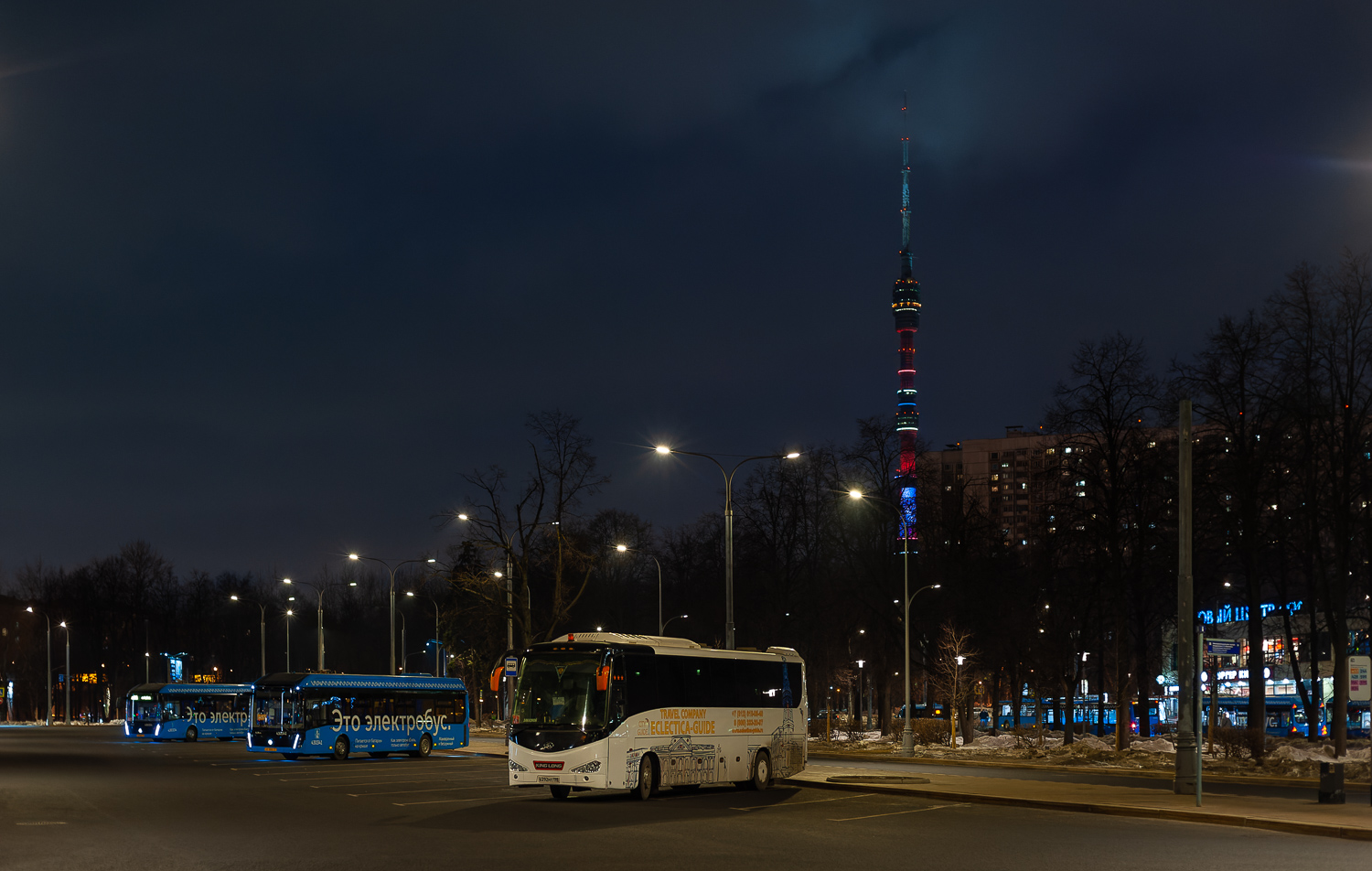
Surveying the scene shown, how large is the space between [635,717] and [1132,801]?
8.93 m

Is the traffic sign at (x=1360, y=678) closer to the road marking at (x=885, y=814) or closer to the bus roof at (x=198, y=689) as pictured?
the road marking at (x=885, y=814)

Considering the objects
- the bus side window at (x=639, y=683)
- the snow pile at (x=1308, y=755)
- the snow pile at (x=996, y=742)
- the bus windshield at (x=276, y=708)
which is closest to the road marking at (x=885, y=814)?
the bus side window at (x=639, y=683)

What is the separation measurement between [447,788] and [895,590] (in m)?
30.0

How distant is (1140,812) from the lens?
20.8 m

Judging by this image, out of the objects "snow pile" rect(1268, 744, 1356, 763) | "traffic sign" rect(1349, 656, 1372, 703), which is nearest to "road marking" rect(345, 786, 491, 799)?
"traffic sign" rect(1349, 656, 1372, 703)

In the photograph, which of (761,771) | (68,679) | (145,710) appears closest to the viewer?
(761,771)

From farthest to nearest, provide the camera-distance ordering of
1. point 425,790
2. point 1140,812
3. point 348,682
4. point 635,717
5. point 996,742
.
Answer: point 996,742 < point 348,682 < point 425,790 < point 635,717 < point 1140,812

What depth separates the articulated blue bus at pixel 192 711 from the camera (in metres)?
61.7

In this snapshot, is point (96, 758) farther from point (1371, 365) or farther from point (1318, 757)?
point (1371, 365)

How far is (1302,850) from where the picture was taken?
52.5 ft

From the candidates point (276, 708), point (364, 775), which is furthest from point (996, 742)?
point (276, 708)

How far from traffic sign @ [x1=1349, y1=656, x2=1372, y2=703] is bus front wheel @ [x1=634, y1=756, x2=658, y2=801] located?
1212 centimetres

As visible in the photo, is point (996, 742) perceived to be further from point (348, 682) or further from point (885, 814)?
point (885, 814)

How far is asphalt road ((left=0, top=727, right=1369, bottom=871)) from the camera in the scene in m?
14.8
